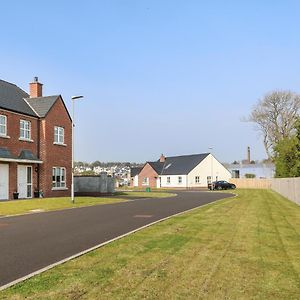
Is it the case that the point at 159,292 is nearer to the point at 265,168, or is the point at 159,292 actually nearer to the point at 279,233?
the point at 279,233

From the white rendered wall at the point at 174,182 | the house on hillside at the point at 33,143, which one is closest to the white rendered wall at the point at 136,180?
the white rendered wall at the point at 174,182

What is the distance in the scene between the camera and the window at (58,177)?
34531mm

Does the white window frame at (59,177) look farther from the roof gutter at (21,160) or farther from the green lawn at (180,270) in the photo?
the green lawn at (180,270)

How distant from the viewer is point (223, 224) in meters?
15.0

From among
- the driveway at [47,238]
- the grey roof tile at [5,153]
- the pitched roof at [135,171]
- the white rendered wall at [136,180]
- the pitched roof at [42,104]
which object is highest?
the pitched roof at [42,104]

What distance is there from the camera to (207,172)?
7775 centimetres

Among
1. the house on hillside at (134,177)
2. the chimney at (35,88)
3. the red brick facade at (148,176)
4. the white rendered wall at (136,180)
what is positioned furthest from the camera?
the house on hillside at (134,177)

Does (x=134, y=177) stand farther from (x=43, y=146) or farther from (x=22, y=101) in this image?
(x=43, y=146)

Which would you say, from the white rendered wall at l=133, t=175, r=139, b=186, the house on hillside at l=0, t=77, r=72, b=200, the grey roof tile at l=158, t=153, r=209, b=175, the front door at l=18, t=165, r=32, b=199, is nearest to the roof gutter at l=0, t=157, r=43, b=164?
the house on hillside at l=0, t=77, r=72, b=200

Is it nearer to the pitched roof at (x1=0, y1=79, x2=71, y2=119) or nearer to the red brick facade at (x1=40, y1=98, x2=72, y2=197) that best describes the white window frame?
the red brick facade at (x1=40, y1=98, x2=72, y2=197)

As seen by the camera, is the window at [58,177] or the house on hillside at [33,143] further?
the window at [58,177]

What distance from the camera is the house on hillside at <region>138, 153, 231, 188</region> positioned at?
76.1m

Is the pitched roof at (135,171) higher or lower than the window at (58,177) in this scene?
higher

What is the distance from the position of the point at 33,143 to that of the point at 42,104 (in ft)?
12.3
